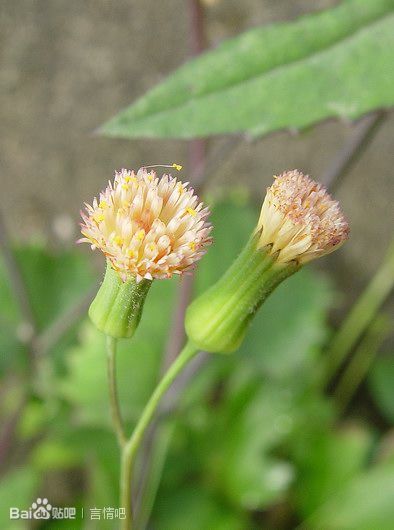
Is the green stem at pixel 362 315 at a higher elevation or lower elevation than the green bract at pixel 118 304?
higher

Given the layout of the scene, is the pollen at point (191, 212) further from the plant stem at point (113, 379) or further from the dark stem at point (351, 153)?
the dark stem at point (351, 153)

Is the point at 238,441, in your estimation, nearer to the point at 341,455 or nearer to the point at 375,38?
the point at 341,455

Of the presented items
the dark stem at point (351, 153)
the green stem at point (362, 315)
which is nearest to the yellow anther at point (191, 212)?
the dark stem at point (351, 153)

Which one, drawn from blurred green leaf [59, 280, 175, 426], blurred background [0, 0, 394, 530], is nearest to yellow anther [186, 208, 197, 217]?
blurred background [0, 0, 394, 530]

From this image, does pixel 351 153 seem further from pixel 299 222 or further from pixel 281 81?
pixel 299 222

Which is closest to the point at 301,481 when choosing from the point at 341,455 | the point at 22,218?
the point at 341,455

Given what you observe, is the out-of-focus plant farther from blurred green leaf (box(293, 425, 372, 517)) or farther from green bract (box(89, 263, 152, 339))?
blurred green leaf (box(293, 425, 372, 517))
